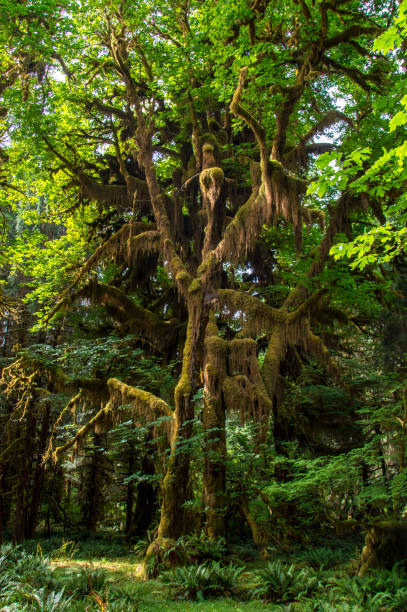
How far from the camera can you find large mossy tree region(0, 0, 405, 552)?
9.40 metres

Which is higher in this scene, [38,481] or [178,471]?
[178,471]

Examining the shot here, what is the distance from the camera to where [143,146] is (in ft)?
41.5

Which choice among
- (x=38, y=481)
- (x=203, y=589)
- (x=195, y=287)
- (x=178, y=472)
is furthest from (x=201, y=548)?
(x=38, y=481)

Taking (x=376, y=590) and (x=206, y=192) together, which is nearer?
(x=376, y=590)

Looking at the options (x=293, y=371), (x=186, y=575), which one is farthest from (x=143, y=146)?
(x=186, y=575)

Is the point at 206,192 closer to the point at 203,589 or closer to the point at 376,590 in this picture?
the point at 203,589

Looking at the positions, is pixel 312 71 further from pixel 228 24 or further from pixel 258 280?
pixel 258 280

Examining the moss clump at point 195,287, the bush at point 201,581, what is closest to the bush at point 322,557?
the bush at point 201,581

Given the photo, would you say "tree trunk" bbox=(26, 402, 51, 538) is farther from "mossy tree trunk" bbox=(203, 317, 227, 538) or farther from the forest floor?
"mossy tree trunk" bbox=(203, 317, 227, 538)

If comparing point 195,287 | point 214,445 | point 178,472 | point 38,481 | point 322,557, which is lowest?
point 322,557

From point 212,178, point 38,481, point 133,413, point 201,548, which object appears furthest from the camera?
point 38,481

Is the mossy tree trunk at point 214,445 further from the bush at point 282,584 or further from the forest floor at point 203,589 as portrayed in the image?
the bush at point 282,584

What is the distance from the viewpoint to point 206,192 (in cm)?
1154

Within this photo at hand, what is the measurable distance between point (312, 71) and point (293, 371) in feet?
30.2
